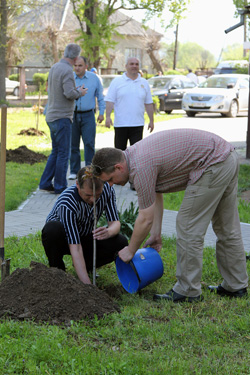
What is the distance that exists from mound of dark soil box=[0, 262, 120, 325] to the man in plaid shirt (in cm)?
41

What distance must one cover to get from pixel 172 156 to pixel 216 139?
405 millimetres

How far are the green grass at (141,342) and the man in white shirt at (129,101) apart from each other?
4.73m

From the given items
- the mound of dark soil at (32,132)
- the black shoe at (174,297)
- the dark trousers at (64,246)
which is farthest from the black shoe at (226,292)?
the mound of dark soil at (32,132)

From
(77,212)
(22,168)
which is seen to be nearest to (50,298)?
(77,212)

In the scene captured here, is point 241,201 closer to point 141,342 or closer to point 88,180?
point 88,180

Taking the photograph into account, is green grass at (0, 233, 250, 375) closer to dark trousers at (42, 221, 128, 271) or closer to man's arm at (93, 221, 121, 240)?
dark trousers at (42, 221, 128, 271)

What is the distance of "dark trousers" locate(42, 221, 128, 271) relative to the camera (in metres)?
4.63

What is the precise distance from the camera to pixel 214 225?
470cm

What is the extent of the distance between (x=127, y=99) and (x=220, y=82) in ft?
53.7

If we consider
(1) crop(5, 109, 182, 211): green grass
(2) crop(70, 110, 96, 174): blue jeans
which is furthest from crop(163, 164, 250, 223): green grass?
(1) crop(5, 109, 182, 211): green grass

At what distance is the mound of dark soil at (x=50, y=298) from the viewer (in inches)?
161

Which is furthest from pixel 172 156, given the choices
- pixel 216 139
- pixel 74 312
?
pixel 74 312

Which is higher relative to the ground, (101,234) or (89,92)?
(89,92)

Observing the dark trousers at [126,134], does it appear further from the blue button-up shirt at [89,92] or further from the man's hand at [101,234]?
the man's hand at [101,234]
